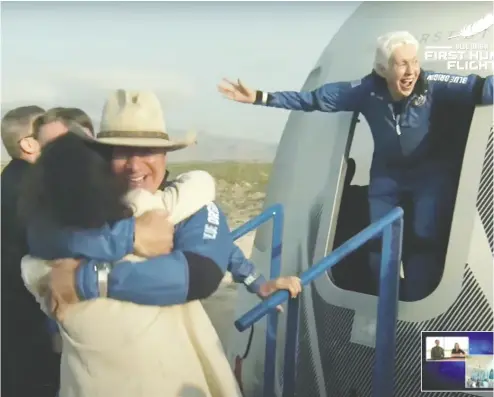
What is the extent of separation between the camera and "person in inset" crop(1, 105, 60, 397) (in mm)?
1977

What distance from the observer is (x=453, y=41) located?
1.99m

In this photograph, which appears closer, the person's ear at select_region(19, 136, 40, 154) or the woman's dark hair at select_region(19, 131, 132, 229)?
the woman's dark hair at select_region(19, 131, 132, 229)

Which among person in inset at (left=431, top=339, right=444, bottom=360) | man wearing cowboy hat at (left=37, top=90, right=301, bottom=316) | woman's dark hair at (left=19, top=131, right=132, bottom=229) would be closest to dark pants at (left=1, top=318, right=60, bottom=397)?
man wearing cowboy hat at (left=37, top=90, right=301, bottom=316)

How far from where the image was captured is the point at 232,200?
2.02 meters

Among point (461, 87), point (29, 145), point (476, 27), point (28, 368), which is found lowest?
point (28, 368)

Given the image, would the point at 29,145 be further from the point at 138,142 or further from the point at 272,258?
the point at 272,258

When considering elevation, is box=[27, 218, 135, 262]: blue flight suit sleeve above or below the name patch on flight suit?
below

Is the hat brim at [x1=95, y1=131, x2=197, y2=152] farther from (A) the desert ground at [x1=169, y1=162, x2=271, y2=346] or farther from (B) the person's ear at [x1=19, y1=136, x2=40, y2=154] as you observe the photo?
(B) the person's ear at [x1=19, y1=136, x2=40, y2=154]

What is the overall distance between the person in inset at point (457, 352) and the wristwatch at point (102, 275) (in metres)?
0.99

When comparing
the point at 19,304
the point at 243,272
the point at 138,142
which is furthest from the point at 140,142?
the point at 19,304

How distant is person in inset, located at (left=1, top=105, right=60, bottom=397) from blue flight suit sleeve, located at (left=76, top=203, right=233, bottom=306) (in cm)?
27

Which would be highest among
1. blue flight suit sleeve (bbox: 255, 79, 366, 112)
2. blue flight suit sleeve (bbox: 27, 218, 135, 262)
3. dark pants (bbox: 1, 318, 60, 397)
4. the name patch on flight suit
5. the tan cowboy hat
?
blue flight suit sleeve (bbox: 255, 79, 366, 112)

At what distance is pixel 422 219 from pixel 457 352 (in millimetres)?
394

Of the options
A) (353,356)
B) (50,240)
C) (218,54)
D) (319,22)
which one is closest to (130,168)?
(50,240)
